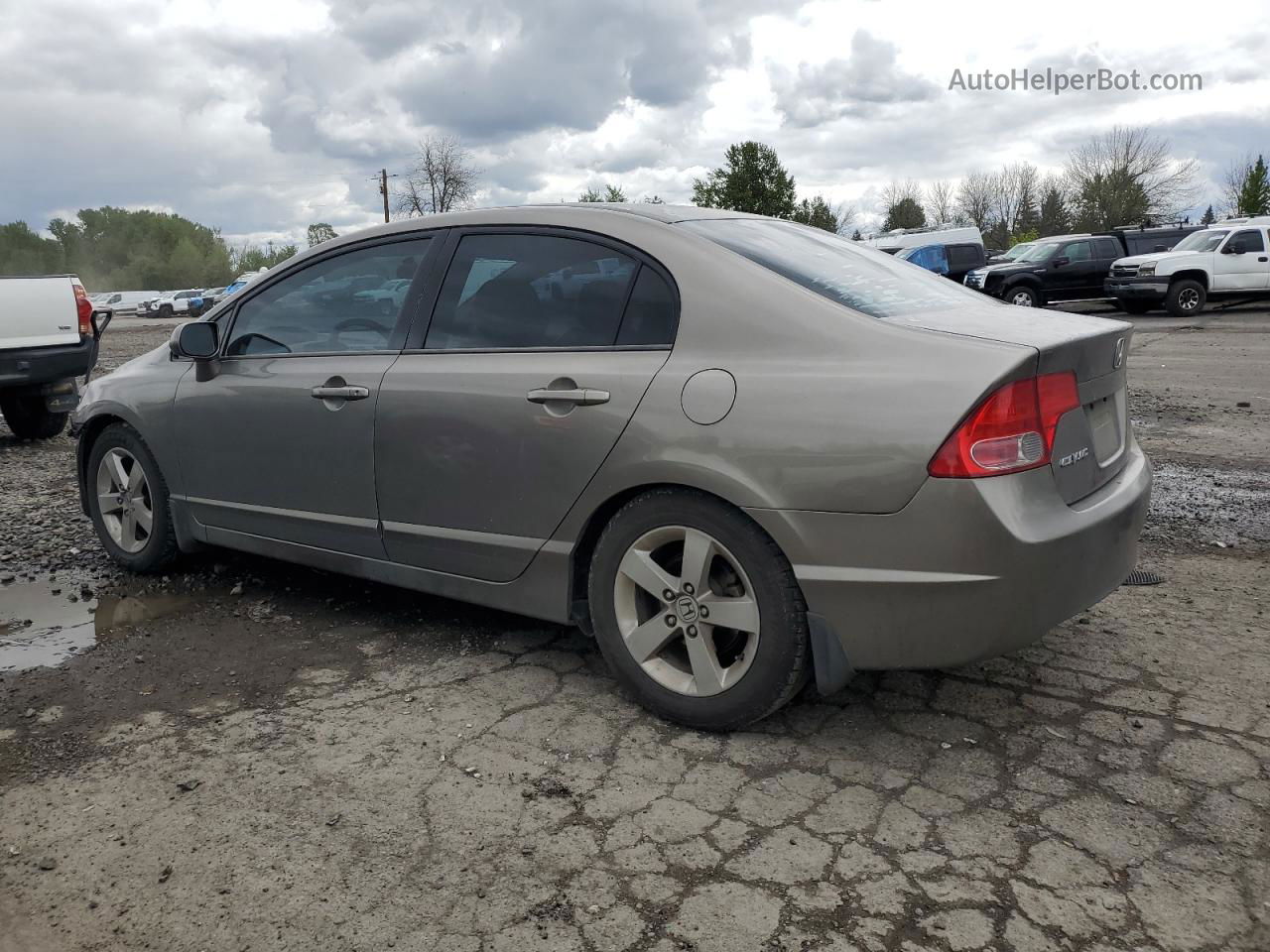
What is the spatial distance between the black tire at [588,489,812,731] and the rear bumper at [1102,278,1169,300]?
821 inches

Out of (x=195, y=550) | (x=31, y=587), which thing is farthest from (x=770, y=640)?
(x=31, y=587)

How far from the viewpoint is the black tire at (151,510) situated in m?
4.66

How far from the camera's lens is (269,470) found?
4.11 meters

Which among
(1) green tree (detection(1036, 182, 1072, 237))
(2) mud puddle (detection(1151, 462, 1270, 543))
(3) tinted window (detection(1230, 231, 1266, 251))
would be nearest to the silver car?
(2) mud puddle (detection(1151, 462, 1270, 543))

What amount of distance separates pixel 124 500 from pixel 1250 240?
897 inches

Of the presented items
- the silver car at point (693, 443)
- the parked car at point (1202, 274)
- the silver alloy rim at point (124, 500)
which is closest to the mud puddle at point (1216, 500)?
the silver car at point (693, 443)

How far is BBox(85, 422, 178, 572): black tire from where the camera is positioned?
183 inches

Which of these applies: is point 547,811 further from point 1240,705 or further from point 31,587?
point 31,587

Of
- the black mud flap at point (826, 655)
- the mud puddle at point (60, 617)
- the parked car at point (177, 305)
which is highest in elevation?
the parked car at point (177, 305)

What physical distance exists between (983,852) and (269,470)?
2.90 metres

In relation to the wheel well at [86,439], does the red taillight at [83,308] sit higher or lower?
higher

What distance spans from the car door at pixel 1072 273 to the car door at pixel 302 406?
2222 centimetres

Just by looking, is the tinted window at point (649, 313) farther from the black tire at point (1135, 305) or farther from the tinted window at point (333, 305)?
the black tire at point (1135, 305)

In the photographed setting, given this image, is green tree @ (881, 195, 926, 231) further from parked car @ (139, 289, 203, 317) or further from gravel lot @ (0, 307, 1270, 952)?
gravel lot @ (0, 307, 1270, 952)
